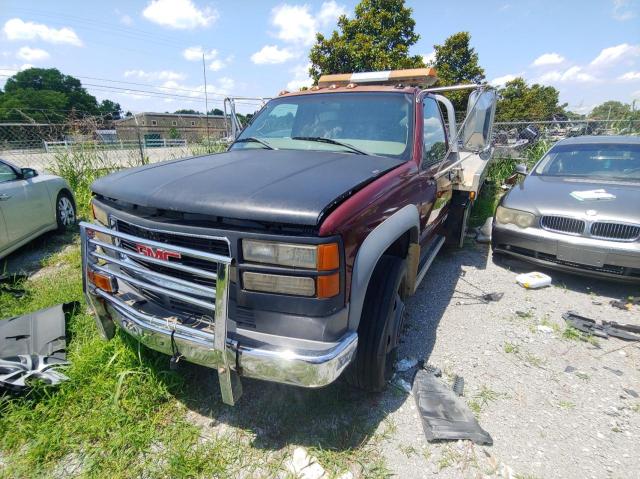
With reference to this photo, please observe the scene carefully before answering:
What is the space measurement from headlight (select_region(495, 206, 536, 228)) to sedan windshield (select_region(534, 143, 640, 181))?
1131mm

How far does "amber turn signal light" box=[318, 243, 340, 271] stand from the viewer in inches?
63.1

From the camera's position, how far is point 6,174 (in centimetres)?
466

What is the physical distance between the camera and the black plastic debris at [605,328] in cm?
305

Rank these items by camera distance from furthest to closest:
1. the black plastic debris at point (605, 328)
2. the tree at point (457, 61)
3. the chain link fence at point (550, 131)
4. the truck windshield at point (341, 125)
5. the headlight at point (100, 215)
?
1. the tree at point (457, 61)
2. the chain link fence at point (550, 131)
3. the black plastic debris at point (605, 328)
4. the truck windshield at point (341, 125)
5. the headlight at point (100, 215)

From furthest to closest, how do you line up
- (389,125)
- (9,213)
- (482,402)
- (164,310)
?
(9,213)
(389,125)
(482,402)
(164,310)

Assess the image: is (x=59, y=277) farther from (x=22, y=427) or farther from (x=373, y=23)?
(x=373, y=23)

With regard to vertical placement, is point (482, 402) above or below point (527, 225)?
below

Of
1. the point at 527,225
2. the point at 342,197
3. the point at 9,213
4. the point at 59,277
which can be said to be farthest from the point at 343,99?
the point at 9,213

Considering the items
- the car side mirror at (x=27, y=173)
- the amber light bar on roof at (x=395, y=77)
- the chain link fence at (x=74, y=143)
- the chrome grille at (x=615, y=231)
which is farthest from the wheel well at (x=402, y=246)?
the chain link fence at (x=74, y=143)

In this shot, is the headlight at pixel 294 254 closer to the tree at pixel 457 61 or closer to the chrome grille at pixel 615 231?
the chrome grille at pixel 615 231

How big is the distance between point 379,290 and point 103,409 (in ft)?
6.03

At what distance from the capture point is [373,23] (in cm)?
1709

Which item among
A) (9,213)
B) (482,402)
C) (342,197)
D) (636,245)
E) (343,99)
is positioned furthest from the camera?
(9,213)

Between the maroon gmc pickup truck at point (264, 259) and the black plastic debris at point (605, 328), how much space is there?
1.75 metres
